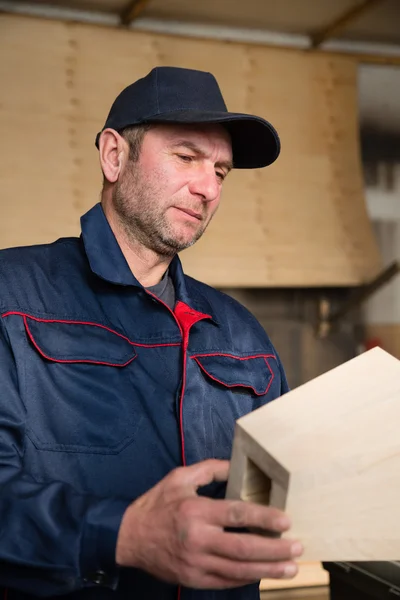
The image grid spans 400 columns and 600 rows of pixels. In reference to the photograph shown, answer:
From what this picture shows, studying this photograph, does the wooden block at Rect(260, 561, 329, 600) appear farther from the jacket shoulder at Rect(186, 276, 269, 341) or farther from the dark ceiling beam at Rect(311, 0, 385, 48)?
the dark ceiling beam at Rect(311, 0, 385, 48)

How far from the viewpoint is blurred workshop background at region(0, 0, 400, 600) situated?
339cm

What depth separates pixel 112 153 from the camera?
1635mm

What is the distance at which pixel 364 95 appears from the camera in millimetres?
4078

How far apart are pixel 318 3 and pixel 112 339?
2494 mm

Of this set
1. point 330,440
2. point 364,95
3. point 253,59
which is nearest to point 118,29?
point 253,59

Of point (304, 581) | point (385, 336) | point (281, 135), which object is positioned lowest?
point (304, 581)

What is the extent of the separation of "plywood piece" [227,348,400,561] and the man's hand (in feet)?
0.12

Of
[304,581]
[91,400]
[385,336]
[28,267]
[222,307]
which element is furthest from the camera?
[385,336]

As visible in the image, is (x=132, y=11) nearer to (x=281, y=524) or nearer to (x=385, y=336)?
(x=385, y=336)

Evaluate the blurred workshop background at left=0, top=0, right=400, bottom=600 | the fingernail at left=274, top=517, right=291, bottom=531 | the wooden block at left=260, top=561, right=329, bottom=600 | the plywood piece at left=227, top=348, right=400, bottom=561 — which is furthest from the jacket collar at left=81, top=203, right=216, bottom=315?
the blurred workshop background at left=0, top=0, right=400, bottom=600

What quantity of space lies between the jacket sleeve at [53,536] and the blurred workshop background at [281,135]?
2.28 m

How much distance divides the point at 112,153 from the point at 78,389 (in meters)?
0.51

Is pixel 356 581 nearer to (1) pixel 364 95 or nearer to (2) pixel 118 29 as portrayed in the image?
(2) pixel 118 29

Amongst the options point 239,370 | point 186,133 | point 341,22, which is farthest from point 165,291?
point 341,22
